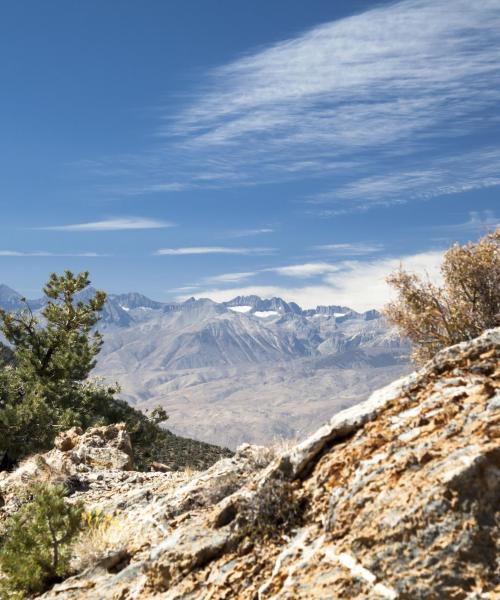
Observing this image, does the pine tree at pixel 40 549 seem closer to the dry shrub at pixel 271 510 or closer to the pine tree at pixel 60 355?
the dry shrub at pixel 271 510

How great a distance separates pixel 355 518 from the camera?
6809mm

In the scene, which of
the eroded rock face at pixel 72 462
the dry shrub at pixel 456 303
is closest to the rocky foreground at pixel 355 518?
the eroded rock face at pixel 72 462

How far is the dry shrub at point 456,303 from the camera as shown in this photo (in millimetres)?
17875

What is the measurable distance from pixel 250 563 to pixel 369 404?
2.97 m

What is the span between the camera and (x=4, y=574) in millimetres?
10672

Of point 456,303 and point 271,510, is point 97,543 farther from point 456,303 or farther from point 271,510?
point 456,303

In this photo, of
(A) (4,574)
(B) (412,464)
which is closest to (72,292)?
(A) (4,574)

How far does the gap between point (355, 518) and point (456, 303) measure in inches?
532

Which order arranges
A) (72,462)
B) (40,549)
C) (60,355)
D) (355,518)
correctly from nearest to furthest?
(355,518) → (40,549) → (72,462) → (60,355)

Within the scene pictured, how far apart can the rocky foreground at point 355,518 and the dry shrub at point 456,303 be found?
964 centimetres

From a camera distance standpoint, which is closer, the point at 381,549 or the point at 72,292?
the point at 381,549

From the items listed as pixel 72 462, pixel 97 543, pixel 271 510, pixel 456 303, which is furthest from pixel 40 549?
pixel 456 303

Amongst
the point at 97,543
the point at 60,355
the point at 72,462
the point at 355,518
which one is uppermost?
the point at 60,355

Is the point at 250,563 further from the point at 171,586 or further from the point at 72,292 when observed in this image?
the point at 72,292
